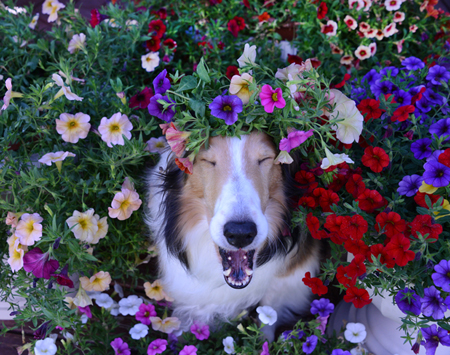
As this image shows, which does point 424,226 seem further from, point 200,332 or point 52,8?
point 52,8

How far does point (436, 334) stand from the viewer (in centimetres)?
146

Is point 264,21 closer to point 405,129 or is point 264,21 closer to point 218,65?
point 218,65

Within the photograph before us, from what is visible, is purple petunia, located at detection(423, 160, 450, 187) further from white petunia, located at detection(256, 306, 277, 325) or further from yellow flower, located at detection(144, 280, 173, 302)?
yellow flower, located at detection(144, 280, 173, 302)

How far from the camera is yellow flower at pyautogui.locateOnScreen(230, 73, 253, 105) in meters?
1.46

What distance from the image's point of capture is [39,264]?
1647mm

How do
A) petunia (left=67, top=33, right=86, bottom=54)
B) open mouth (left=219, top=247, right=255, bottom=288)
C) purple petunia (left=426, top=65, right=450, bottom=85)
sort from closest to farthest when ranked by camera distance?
open mouth (left=219, top=247, right=255, bottom=288) → purple petunia (left=426, top=65, right=450, bottom=85) → petunia (left=67, top=33, right=86, bottom=54)

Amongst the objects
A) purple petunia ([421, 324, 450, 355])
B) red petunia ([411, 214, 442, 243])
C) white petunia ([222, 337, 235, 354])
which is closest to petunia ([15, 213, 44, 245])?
white petunia ([222, 337, 235, 354])

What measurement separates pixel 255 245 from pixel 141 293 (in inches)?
53.9

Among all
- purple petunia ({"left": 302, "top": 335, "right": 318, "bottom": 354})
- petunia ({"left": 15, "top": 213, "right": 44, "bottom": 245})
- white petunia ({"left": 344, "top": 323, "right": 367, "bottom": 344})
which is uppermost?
petunia ({"left": 15, "top": 213, "right": 44, "bottom": 245})

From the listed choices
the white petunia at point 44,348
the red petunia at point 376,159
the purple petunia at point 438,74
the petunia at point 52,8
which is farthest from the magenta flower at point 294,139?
the petunia at point 52,8

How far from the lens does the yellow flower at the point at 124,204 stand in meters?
1.83

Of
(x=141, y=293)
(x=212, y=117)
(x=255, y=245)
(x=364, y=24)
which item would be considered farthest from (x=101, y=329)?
(x=364, y=24)

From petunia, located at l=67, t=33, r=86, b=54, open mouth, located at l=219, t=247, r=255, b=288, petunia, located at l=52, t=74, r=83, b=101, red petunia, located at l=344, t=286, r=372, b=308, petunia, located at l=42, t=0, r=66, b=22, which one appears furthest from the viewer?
petunia, located at l=42, t=0, r=66, b=22

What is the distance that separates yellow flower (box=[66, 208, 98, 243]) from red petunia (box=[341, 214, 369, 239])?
114 cm
